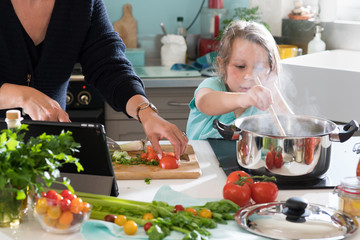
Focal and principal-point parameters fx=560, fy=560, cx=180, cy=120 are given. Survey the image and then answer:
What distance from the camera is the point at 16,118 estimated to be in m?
1.34

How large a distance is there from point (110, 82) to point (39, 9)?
39cm

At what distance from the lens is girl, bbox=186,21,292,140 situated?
234 cm

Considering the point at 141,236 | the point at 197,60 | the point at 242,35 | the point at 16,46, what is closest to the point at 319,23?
the point at 197,60

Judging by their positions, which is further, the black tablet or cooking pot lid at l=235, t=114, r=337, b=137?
cooking pot lid at l=235, t=114, r=337, b=137

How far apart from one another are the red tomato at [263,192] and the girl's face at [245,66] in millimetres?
998

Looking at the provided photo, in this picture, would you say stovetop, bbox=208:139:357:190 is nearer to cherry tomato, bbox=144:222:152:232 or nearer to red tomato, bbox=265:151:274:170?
red tomato, bbox=265:151:274:170

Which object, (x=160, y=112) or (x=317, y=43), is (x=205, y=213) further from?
(x=317, y=43)

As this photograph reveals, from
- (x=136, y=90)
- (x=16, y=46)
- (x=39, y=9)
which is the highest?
(x=39, y=9)

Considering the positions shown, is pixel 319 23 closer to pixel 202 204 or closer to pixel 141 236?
pixel 202 204

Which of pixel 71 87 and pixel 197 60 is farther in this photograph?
pixel 197 60

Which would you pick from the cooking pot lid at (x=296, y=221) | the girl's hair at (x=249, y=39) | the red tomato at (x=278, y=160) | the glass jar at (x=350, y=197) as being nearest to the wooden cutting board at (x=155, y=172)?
the red tomato at (x=278, y=160)

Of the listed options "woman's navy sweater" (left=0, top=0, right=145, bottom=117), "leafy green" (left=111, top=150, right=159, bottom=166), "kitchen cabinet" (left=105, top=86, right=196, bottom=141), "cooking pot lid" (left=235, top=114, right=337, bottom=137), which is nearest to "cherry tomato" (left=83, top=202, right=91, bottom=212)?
"leafy green" (left=111, top=150, right=159, bottom=166)

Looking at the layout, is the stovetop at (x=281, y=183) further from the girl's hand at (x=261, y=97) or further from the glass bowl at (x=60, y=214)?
the glass bowl at (x=60, y=214)

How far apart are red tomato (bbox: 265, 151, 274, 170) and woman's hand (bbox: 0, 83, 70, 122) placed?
22.9 inches
